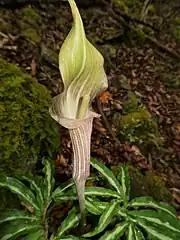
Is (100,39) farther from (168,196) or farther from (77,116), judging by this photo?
(77,116)

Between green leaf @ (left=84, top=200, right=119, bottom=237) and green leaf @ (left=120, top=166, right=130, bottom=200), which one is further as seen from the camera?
green leaf @ (left=120, top=166, right=130, bottom=200)

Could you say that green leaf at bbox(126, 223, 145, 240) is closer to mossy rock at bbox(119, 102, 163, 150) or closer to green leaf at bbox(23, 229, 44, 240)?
green leaf at bbox(23, 229, 44, 240)

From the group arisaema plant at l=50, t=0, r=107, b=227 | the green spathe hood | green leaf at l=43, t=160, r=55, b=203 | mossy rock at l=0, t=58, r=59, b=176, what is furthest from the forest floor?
the green spathe hood

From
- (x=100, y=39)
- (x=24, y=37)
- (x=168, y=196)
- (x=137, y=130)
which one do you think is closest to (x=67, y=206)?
(x=168, y=196)

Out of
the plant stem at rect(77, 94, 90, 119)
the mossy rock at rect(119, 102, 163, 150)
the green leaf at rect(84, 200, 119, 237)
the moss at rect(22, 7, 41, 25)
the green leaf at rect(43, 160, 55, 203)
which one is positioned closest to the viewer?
the plant stem at rect(77, 94, 90, 119)

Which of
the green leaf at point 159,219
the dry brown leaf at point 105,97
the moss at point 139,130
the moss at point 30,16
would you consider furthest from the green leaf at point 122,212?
the moss at point 30,16

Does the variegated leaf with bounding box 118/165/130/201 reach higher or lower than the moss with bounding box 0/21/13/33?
higher

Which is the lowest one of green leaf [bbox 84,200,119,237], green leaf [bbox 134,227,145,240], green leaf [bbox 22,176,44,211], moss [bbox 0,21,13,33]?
moss [bbox 0,21,13,33]

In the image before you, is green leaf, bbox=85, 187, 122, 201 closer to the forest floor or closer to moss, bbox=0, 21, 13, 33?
the forest floor

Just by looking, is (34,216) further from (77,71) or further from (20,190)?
(77,71)

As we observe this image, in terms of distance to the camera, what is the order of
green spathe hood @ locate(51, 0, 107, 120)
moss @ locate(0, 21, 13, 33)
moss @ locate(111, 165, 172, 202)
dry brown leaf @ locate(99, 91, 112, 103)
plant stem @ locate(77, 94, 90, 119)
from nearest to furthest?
1. green spathe hood @ locate(51, 0, 107, 120)
2. plant stem @ locate(77, 94, 90, 119)
3. moss @ locate(111, 165, 172, 202)
4. moss @ locate(0, 21, 13, 33)
5. dry brown leaf @ locate(99, 91, 112, 103)
